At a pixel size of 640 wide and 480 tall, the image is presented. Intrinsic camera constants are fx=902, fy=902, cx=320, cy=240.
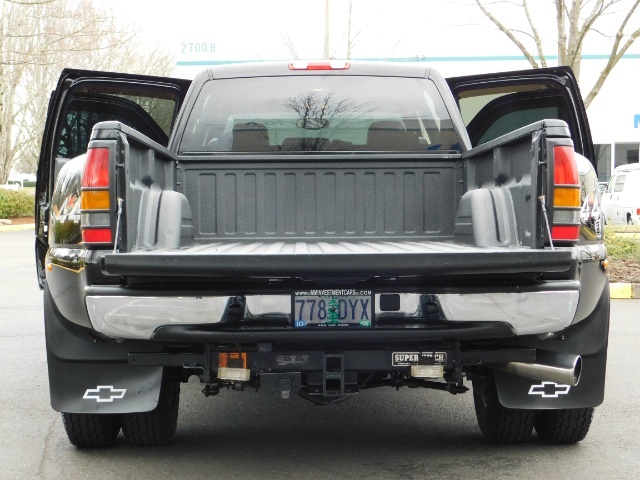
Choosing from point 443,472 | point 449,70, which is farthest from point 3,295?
point 449,70

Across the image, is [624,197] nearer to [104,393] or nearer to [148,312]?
[104,393]

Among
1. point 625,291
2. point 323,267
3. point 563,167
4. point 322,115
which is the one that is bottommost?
point 625,291

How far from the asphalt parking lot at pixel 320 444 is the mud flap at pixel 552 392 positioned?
30 centimetres

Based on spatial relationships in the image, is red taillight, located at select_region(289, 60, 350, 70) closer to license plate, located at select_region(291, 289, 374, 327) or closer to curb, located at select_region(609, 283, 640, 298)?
license plate, located at select_region(291, 289, 374, 327)

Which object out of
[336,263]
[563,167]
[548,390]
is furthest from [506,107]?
[336,263]

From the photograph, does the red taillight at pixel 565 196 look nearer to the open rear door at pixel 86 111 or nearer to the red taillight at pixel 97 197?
the red taillight at pixel 97 197

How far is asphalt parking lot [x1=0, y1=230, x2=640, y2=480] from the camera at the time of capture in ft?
13.2

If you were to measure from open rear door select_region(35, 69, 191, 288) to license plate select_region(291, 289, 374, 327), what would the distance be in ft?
8.04

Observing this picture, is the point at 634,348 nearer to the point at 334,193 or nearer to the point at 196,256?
the point at 334,193

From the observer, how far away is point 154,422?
4312 mm

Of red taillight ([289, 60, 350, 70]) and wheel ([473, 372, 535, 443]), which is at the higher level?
red taillight ([289, 60, 350, 70])

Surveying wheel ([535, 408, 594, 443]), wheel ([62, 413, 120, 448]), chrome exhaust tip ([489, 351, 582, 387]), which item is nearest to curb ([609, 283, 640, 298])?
wheel ([535, 408, 594, 443])

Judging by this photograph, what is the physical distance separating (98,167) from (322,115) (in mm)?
1949

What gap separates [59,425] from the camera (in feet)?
16.2
